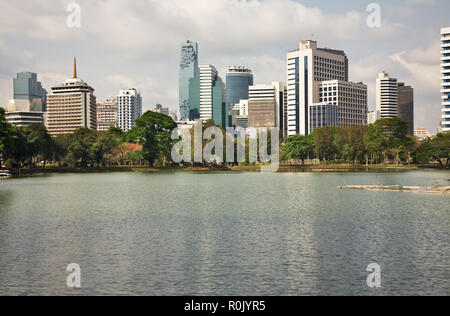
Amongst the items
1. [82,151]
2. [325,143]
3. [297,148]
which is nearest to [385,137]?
[325,143]

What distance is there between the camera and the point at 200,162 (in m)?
173

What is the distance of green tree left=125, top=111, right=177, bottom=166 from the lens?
160 meters

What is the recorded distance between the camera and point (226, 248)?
3203 centimetres

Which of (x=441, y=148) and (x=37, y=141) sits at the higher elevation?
(x=37, y=141)

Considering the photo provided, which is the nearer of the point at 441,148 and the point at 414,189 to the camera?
the point at 414,189

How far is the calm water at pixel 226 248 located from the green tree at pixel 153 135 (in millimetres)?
102545

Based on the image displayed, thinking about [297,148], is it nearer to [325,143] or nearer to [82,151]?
[325,143]

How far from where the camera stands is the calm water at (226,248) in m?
24.0

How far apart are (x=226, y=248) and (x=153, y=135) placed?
133 metres

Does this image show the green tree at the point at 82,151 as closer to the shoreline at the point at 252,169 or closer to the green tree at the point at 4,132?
the shoreline at the point at 252,169

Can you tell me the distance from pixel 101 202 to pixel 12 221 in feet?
57.6

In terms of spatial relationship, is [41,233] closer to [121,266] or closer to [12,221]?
[12,221]
